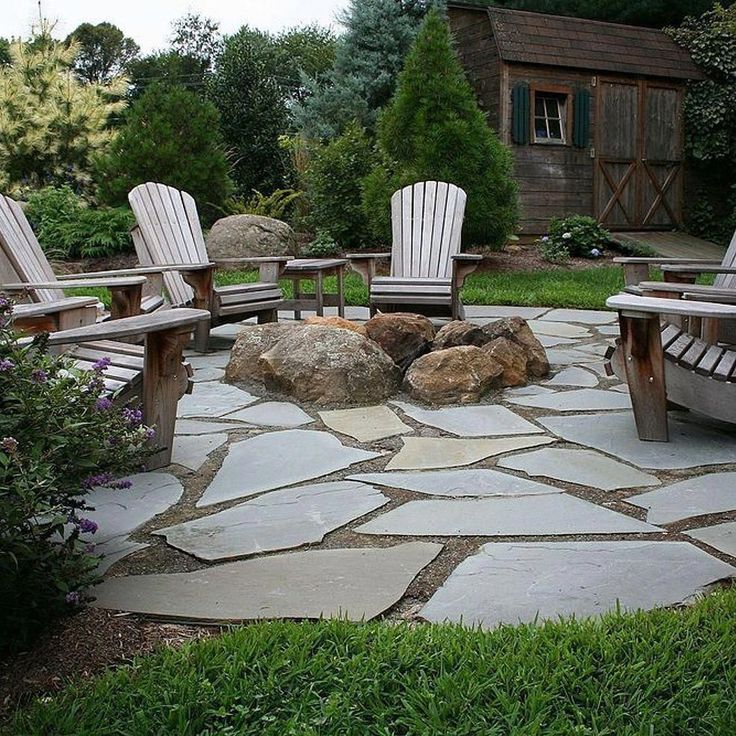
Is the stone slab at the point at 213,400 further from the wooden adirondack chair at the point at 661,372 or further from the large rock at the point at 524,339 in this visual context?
the wooden adirondack chair at the point at 661,372

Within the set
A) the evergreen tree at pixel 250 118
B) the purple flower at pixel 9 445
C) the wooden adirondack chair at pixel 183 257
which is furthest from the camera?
the evergreen tree at pixel 250 118

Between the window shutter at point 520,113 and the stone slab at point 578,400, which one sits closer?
the stone slab at point 578,400

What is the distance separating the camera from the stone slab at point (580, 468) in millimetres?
2900

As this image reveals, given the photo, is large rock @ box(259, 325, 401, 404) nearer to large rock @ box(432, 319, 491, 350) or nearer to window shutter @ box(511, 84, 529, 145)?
large rock @ box(432, 319, 491, 350)

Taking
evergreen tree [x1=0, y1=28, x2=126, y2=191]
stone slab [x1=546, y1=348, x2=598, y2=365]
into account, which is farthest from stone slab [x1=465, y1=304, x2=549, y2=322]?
evergreen tree [x1=0, y1=28, x2=126, y2=191]

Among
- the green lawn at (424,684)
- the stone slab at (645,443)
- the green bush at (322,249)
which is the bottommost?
the stone slab at (645,443)

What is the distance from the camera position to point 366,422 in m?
3.78

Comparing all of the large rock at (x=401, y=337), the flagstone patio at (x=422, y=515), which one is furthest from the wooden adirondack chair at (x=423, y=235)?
the flagstone patio at (x=422, y=515)

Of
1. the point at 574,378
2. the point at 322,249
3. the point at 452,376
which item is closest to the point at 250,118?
the point at 322,249

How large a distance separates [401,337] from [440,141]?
209 inches

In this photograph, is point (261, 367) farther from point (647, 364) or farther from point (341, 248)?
point (341, 248)

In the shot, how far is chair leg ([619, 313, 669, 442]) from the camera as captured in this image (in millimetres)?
3301

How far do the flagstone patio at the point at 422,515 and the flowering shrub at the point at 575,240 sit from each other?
306 inches

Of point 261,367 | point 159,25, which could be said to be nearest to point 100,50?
point 159,25
